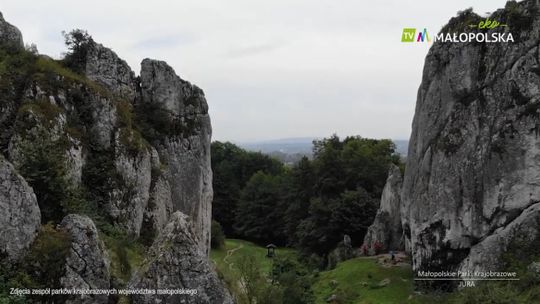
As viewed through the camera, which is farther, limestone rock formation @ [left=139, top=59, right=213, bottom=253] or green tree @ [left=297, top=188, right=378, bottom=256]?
green tree @ [left=297, top=188, right=378, bottom=256]

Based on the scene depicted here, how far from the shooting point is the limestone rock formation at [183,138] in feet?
107

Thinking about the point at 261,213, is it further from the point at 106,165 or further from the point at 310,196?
the point at 106,165

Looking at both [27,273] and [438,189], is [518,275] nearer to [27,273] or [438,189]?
[438,189]

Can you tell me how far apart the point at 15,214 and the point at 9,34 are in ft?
51.9

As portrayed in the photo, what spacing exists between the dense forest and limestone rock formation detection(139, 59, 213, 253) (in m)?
27.9

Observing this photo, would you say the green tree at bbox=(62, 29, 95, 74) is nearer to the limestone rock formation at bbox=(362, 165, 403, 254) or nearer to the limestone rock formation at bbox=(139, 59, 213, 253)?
the limestone rock formation at bbox=(139, 59, 213, 253)

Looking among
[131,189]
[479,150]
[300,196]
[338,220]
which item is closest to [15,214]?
[131,189]

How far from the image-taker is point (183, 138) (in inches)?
1313

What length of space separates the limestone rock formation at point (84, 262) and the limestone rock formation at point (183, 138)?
14404 mm

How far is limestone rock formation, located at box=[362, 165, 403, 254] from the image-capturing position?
173 ft

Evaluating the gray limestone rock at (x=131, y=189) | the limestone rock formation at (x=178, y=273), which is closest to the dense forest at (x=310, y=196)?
the gray limestone rock at (x=131, y=189)

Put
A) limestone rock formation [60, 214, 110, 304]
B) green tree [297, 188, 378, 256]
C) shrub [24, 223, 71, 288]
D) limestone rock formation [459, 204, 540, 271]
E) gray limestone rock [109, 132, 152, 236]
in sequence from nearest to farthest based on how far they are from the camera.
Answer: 1. shrub [24, 223, 71, 288]
2. limestone rock formation [60, 214, 110, 304]
3. gray limestone rock [109, 132, 152, 236]
4. limestone rock formation [459, 204, 540, 271]
5. green tree [297, 188, 378, 256]

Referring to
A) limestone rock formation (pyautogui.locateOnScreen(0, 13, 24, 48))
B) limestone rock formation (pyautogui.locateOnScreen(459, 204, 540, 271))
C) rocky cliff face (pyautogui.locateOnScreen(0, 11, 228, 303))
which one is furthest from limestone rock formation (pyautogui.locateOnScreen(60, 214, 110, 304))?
limestone rock formation (pyautogui.locateOnScreen(459, 204, 540, 271))

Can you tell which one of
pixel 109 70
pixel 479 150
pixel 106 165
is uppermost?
pixel 109 70
